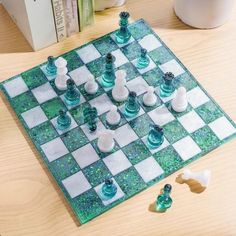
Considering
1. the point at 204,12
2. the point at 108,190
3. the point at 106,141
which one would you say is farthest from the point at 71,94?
the point at 204,12

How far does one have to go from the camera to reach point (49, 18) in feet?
4.41

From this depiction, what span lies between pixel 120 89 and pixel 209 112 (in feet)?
0.68

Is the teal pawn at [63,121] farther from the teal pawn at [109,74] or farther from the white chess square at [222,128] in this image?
the white chess square at [222,128]

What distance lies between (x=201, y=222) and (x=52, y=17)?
1.93 feet

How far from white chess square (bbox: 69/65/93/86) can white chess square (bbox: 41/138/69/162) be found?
0.17 meters

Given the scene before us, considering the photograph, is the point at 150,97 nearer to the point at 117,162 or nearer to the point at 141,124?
the point at 141,124

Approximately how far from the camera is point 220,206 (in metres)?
1.16

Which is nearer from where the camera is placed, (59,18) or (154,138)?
(154,138)

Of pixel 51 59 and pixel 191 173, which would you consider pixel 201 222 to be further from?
pixel 51 59

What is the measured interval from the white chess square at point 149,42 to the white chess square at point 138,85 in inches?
3.8

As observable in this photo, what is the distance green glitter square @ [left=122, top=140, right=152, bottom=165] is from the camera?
121cm

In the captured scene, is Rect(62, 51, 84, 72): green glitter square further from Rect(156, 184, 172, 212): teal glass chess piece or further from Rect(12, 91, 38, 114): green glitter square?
Rect(156, 184, 172, 212): teal glass chess piece

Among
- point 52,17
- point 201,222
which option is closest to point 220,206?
point 201,222

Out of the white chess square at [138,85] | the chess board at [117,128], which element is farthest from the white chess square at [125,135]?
the white chess square at [138,85]
